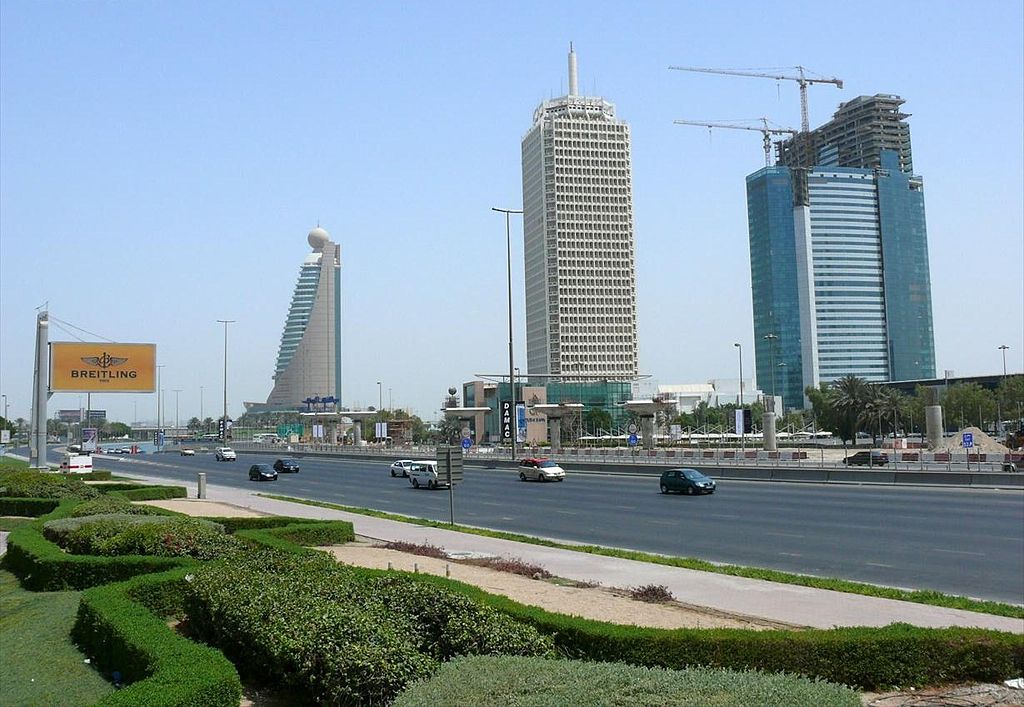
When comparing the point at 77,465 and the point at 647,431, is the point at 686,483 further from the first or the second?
the point at 647,431

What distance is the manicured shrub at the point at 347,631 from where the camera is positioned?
23.4 feet

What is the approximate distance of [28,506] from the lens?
2831 cm

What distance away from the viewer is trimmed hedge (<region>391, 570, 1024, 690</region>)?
8273 mm

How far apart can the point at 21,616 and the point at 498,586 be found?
685cm

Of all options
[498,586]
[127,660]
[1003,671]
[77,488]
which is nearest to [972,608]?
Result: [1003,671]

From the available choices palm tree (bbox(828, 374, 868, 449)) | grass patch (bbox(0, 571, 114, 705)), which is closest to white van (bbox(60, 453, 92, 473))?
grass patch (bbox(0, 571, 114, 705))

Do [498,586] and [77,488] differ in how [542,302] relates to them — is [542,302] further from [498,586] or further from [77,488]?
[498,586]

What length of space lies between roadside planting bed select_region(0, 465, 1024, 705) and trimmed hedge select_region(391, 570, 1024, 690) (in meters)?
0.01

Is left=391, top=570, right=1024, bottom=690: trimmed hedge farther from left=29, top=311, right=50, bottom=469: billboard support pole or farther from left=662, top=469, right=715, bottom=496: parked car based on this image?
left=29, top=311, right=50, bottom=469: billboard support pole

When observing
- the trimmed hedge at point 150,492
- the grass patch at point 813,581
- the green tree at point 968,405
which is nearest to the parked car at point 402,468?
the trimmed hedge at point 150,492

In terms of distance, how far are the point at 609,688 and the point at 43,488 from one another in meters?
29.8

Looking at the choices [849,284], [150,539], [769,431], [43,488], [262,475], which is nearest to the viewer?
[150,539]

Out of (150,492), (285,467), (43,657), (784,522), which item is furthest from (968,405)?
(43,657)

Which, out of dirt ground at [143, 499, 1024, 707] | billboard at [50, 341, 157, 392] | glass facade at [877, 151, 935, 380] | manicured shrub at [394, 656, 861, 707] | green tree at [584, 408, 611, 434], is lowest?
dirt ground at [143, 499, 1024, 707]
